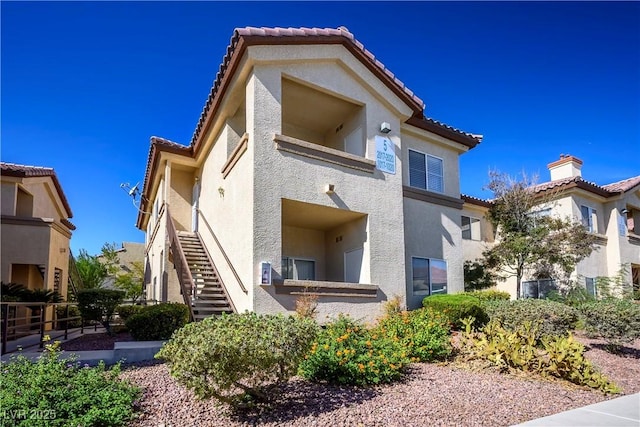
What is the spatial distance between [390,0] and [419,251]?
25.0ft

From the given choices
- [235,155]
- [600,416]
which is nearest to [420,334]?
[600,416]

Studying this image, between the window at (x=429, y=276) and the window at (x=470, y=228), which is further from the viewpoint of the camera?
the window at (x=470, y=228)

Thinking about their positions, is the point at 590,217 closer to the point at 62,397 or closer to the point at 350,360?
the point at 350,360

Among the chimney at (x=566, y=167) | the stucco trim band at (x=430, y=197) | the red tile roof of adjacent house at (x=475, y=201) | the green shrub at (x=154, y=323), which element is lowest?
the green shrub at (x=154, y=323)

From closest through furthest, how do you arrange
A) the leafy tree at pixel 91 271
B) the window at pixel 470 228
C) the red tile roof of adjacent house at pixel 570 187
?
1. the red tile roof of adjacent house at pixel 570 187
2. the window at pixel 470 228
3. the leafy tree at pixel 91 271

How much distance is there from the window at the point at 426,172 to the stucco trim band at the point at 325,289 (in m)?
4.54

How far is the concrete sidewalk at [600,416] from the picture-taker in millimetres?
6129

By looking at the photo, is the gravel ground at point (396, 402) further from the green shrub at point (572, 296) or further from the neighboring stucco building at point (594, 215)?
the neighboring stucco building at point (594, 215)

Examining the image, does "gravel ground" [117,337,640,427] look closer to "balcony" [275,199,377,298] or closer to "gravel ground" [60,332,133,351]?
"gravel ground" [60,332,133,351]

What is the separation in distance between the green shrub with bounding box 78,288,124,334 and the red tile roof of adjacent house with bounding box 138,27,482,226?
245 inches

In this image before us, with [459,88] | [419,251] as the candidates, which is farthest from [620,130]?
[419,251]

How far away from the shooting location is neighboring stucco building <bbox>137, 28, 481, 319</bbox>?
11.5 m

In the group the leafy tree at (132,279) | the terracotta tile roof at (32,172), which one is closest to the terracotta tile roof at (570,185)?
the terracotta tile roof at (32,172)

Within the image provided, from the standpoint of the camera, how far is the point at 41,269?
57.0ft
